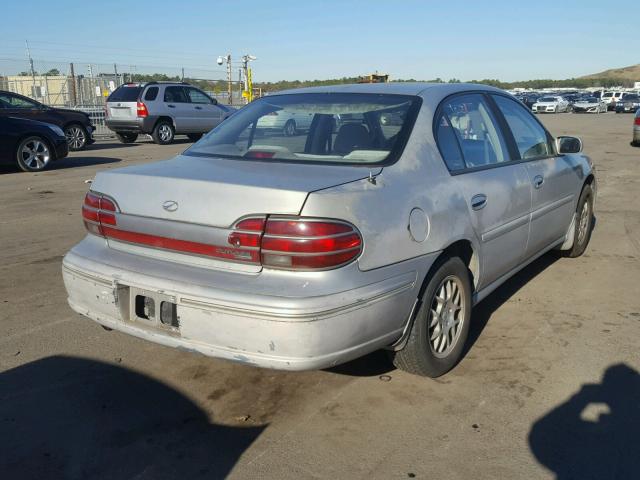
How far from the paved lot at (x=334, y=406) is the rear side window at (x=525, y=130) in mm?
1165

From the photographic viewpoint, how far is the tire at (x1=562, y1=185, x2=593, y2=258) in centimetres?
577

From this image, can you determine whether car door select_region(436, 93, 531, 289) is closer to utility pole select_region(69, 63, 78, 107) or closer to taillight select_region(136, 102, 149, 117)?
taillight select_region(136, 102, 149, 117)

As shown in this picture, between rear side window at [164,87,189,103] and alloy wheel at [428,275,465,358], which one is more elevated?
rear side window at [164,87,189,103]

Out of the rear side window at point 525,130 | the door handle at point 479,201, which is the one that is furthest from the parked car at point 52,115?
the door handle at point 479,201

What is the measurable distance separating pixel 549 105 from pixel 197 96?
119 ft

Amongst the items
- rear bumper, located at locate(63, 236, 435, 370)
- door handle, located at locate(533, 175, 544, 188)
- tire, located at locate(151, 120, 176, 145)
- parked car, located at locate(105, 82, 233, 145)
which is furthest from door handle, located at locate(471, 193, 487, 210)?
tire, located at locate(151, 120, 176, 145)

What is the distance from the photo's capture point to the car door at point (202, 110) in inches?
778

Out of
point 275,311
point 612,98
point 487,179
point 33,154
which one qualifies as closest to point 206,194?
point 275,311

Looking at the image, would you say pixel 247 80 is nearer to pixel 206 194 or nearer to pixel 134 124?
pixel 134 124

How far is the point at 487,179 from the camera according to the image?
3.93 m

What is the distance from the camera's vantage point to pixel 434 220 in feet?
10.8

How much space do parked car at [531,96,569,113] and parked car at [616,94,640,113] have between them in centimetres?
415

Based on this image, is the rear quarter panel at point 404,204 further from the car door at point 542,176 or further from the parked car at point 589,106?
the parked car at point 589,106

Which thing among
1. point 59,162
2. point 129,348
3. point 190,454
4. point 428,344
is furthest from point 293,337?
point 59,162
